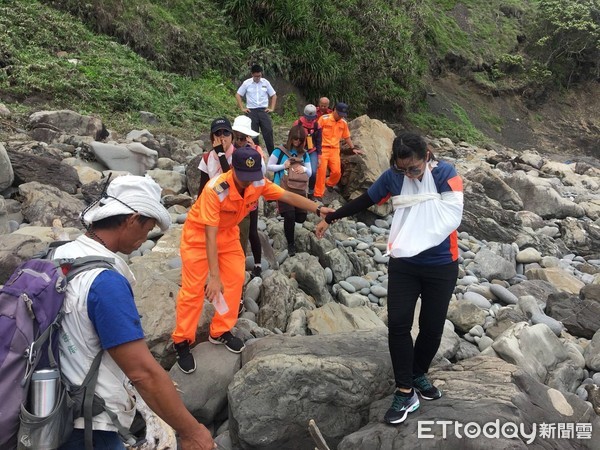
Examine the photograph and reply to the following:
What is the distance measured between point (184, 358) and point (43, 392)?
2.33 metres

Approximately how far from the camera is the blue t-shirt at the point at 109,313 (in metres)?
1.90

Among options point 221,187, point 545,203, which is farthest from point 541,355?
point 545,203

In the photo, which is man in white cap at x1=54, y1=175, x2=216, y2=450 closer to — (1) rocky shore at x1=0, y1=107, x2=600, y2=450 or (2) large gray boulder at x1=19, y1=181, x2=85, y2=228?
(1) rocky shore at x1=0, y1=107, x2=600, y2=450

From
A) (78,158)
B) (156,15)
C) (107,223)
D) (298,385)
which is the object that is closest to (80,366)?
(107,223)

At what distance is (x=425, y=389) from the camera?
11.8 ft

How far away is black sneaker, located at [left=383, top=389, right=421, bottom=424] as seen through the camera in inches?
133

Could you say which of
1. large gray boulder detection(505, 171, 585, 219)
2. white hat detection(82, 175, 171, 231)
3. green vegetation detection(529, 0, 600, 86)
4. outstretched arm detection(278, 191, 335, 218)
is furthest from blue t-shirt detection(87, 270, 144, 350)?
green vegetation detection(529, 0, 600, 86)

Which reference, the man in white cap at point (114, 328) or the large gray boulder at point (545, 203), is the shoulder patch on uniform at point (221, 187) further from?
the large gray boulder at point (545, 203)

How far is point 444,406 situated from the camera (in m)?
3.48

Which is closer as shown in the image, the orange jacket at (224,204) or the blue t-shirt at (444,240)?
the blue t-shirt at (444,240)

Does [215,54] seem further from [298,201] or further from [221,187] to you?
[221,187]

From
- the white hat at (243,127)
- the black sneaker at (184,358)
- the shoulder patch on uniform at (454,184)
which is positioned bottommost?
the black sneaker at (184,358)

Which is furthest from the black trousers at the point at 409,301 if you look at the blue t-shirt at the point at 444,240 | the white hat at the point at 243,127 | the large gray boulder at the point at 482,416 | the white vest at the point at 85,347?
the white hat at the point at 243,127

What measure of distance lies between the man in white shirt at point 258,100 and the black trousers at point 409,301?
22.6 feet
